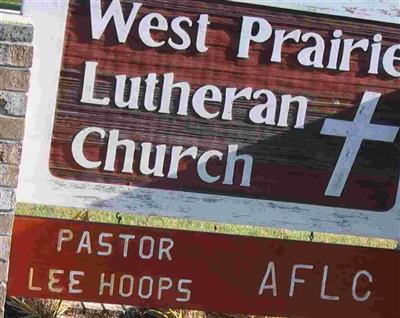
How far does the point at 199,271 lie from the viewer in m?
3.78

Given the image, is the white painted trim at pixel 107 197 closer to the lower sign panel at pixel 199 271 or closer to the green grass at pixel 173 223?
the lower sign panel at pixel 199 271

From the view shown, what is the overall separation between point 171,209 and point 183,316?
3.09 feet

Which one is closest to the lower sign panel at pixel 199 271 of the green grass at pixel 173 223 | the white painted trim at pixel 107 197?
the white painted trim at pixel 107 197

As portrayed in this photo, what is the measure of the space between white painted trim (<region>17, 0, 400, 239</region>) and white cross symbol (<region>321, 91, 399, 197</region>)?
156mm

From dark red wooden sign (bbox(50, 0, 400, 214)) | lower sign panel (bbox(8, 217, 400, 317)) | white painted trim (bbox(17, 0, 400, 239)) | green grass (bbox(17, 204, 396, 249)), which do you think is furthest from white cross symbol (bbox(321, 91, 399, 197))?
green grass (bbox(17, 204, 396, 249))

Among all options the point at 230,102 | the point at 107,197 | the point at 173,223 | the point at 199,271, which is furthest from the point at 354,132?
the point at 173,223

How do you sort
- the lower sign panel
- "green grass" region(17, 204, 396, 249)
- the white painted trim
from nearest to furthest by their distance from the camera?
the white painted trim → the lower sign panel → "green grass" region(17, 204, 396, 249)

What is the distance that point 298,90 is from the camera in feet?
12.3

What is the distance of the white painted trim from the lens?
355 cm

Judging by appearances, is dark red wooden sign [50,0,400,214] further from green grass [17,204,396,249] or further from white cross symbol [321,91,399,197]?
green grass [17,204,396,249]

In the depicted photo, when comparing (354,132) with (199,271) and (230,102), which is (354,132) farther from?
(199,271)

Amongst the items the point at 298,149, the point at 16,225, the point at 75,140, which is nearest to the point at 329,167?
the point at 298,149

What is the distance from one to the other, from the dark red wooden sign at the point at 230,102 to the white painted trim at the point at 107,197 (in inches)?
1.4

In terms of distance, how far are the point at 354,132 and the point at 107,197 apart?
1.06 m
